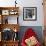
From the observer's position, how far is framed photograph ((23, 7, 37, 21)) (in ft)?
19.5

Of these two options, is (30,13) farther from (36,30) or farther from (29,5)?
(36,30)

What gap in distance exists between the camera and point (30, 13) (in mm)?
5980

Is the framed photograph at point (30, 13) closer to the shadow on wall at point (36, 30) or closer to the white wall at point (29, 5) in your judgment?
the white wall at point (29, 5)

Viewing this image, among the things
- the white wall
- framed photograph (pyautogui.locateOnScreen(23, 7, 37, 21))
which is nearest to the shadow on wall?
the white wall

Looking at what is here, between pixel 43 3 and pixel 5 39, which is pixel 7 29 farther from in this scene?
pixel 43 3

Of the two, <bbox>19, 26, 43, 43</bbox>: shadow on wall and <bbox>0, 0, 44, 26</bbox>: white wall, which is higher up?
<bbox>0, 0, 44, 26</bbox>: white wall

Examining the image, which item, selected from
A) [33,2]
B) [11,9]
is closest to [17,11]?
[11,9]

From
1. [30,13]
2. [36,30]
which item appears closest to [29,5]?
[30,13]

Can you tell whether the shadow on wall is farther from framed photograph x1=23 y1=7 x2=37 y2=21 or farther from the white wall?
framed photograph x1=23 y1=7 x2=37 y2=21

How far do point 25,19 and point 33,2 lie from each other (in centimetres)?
73

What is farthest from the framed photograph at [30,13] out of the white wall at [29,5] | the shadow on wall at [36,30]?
the shadow on wall at [36,30]

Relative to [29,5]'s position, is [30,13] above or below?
below

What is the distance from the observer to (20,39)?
5.94 metres

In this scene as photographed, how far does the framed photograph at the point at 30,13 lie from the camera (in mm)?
5941
